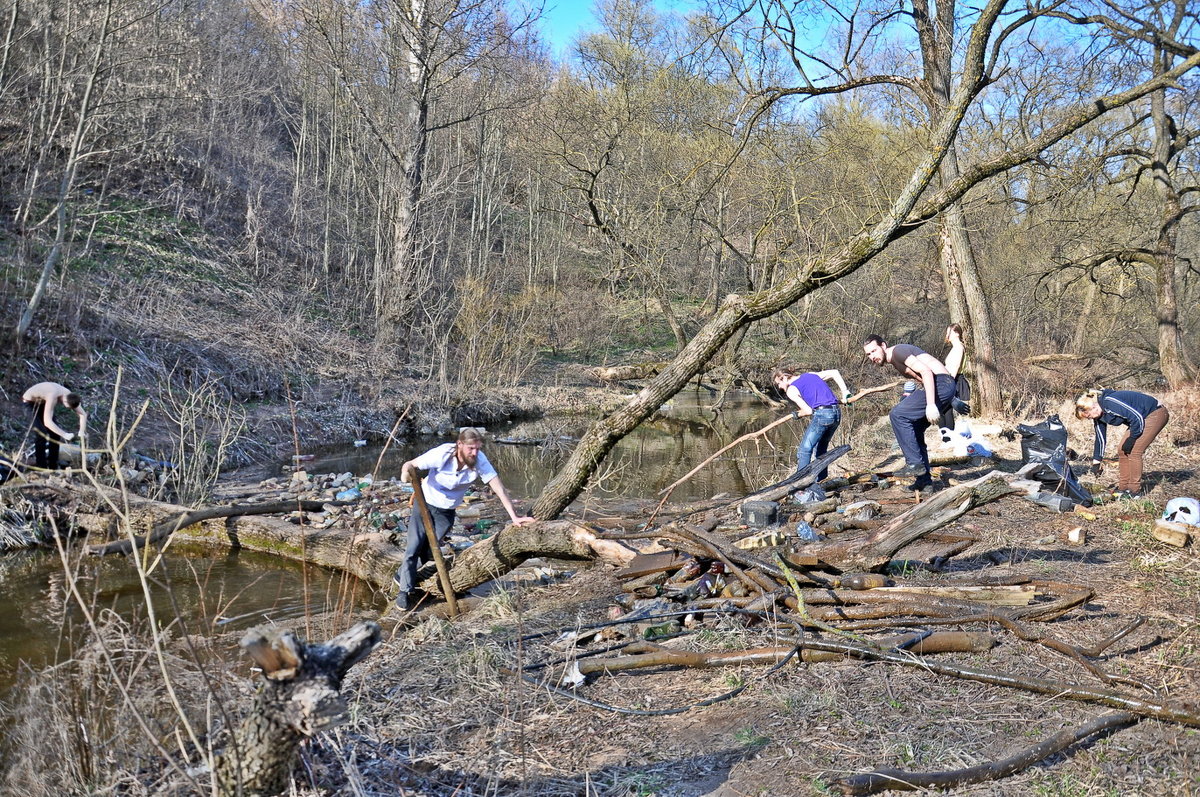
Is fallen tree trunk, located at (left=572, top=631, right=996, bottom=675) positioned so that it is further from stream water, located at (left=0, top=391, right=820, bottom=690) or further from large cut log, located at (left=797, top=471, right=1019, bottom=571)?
stream water, located at (left=0, top=391, right=820, bottom=690)

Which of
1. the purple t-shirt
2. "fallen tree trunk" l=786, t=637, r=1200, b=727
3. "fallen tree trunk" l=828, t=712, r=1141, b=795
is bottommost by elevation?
"fallen tree trunk" l=828, t=712, r=1141, b=795

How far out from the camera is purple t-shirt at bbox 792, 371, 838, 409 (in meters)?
8.87

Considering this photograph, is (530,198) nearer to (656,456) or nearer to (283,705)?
(656,456)

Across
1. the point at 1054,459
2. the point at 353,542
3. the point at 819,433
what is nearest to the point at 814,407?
the point at 819,433

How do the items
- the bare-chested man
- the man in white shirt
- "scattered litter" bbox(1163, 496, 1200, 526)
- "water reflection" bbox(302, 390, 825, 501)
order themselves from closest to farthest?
the man in white shirt
"scattered litter" bbox(1163, 496, 1200, 526)
the bare-chested man
"water reflection" bbox(302, 390, 825, 501)

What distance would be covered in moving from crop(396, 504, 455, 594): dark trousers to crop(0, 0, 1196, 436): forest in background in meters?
5.61

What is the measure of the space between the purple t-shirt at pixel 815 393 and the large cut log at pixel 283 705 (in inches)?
270

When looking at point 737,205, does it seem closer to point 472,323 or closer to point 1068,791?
point 472,323

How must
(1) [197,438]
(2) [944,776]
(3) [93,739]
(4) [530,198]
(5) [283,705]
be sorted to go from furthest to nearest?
1. (4) [530,198]
2. (1) [197,438]
3. (2) [944,776]
4. (3) [93,739]
5. (5) [283,705]

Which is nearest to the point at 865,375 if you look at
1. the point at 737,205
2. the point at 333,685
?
the point at 737,205

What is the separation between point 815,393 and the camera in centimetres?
892

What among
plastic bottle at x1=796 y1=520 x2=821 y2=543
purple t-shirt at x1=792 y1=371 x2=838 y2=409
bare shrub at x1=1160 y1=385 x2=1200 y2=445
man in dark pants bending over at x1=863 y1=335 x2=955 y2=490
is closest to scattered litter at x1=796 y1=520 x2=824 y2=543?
plastic bottle at x1=796 y1=520 x2=821 y2=543

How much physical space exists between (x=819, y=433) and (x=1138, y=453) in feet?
9.84

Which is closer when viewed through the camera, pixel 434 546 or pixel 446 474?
pixel 434 546
